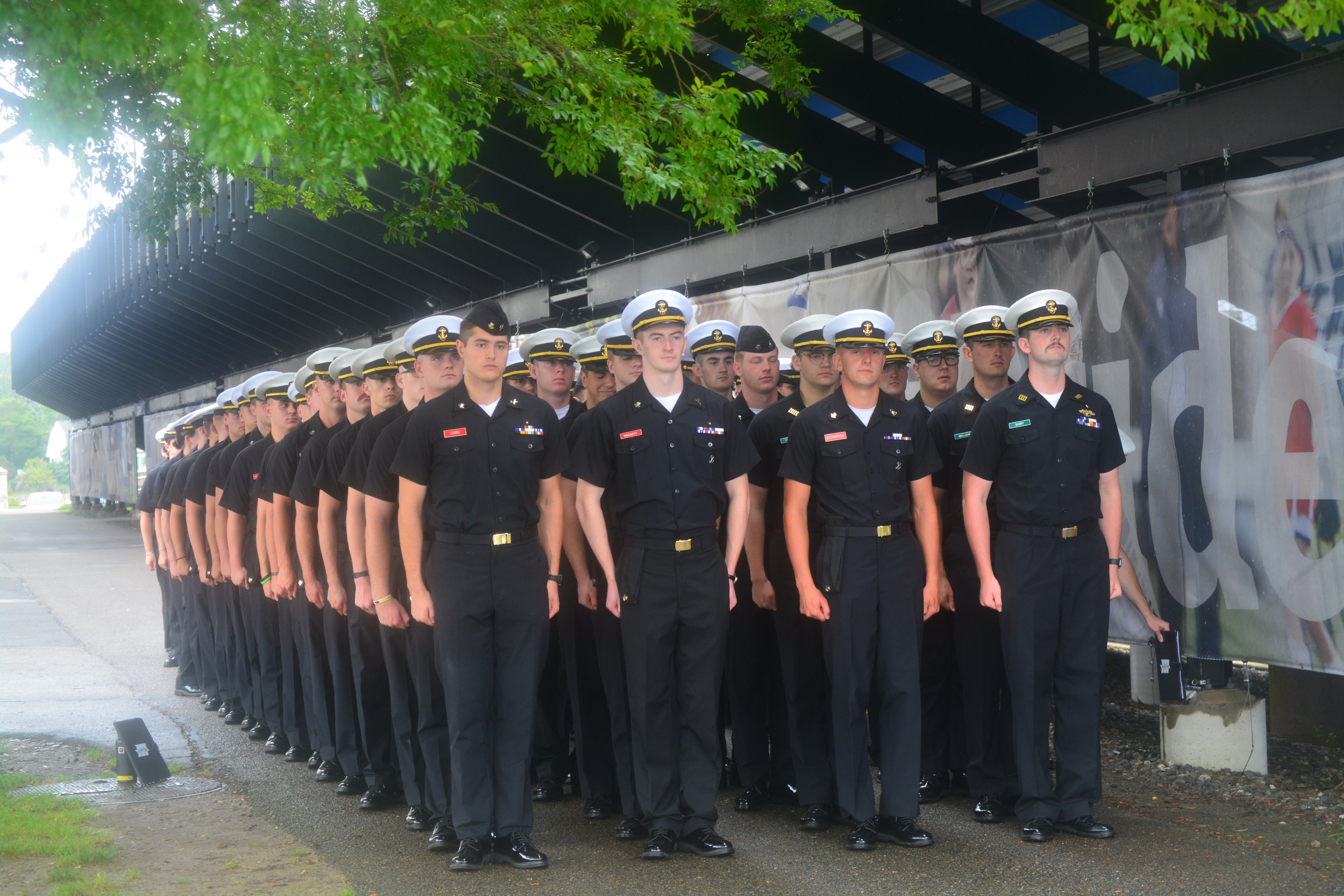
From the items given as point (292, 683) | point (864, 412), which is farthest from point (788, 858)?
point (292, 683)

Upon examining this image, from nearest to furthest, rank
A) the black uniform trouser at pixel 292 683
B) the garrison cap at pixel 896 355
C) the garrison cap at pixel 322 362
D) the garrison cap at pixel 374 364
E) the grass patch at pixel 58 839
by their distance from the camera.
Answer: the grass patch at pixel 58 839 < the garrison cap at pixel 374 364 < the garrison cap at pixel 896 355 < the garrison cap at pixel 322 362 < the black uniform trouser at pixel 292 683

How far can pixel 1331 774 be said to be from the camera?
5984 millimetres

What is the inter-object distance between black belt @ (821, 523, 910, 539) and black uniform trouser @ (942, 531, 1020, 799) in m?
0.59

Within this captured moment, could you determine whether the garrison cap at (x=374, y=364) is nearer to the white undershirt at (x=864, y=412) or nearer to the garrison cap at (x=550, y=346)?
the garrison cap at (x=550, y=346)

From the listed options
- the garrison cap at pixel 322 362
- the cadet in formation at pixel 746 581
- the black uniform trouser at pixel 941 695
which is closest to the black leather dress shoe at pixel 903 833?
the cadet in formation at pixel 746 581

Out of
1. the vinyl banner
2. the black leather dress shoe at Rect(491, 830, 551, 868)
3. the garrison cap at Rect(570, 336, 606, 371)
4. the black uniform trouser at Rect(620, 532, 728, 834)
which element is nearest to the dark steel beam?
the vinyl banner

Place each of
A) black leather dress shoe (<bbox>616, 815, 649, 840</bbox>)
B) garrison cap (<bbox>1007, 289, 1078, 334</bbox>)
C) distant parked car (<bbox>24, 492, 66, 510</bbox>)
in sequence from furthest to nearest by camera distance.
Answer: distant parked car (<bbox>24, 492, 66, 510</bbox>), black leather dress shoe (<bbox>616, 815, 649, 840</bbox>), garrison cap (<bbox>1007, 289, 1078, 334</bbox>)

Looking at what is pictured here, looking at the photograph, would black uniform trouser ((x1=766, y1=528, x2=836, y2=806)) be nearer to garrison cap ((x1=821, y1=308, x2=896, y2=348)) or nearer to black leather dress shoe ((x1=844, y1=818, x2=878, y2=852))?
black leather dress shoe ((x1=844, y1=818, x2=878, y2=852))

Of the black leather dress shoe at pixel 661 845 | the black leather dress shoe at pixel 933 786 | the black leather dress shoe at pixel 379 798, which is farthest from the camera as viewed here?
the black leather dress shoe at pixel 379 798

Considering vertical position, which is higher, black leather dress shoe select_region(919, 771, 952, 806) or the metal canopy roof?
the metal canopy roof

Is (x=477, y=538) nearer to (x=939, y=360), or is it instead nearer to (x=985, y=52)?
(x=939, y=360)

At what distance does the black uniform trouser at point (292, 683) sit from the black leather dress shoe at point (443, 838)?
210cm

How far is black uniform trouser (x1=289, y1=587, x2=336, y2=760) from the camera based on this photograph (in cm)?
639

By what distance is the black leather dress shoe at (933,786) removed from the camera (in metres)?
5.64
